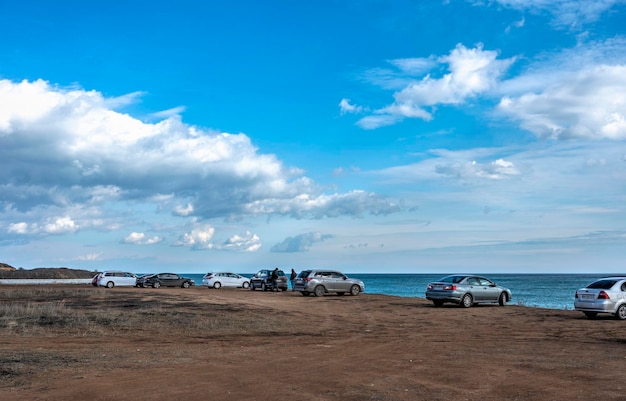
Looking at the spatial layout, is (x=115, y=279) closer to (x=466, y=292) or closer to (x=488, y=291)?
(x=466, y=292)

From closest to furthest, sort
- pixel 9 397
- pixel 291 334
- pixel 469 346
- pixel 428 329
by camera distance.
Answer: pixel 9 397
pixel 469 346
pixel 291 334
pixel 428 329

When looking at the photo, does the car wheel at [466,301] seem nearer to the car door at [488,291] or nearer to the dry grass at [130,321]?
the car door at [488,291]

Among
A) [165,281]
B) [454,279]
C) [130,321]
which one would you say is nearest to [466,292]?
[454,279]

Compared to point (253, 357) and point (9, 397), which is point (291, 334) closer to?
point (253, 357)

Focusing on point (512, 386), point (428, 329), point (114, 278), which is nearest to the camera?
point (512, 386)

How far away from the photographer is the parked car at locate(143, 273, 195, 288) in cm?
5662

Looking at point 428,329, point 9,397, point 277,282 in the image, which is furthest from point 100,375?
point 277,282

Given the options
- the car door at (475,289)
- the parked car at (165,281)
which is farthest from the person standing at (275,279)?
the car door at (475,289)

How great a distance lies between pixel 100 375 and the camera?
449 inches

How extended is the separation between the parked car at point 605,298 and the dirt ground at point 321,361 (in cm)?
152

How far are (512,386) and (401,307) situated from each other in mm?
19670

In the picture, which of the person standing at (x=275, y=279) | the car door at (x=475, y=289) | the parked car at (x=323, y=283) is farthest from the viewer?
the person standing at (x=275, y=279)

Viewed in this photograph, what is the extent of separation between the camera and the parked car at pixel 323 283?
1561 inches

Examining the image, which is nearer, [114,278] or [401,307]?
[401,307]
